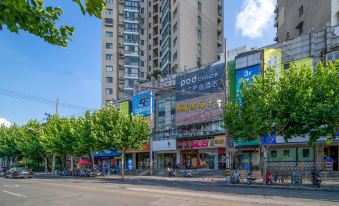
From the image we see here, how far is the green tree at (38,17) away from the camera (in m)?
4.66

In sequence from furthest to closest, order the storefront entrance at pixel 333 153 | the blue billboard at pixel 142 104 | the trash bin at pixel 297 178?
the blue billboard at pixel 142 104, the storefront entrance at pixel 333 153, the trash bin at pixel 297 178

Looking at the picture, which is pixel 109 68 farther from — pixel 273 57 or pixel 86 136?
pixel 273 57

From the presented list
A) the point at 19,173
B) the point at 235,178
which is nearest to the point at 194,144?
the point at 235,178

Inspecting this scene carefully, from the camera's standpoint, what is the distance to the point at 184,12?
6275 cm

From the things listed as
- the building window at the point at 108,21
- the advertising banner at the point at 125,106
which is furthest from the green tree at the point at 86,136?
the building window at the point at 108,21

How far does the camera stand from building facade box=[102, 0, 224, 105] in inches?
2499

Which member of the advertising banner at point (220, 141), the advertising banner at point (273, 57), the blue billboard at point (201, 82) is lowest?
the advertising banner at point (220, 141)

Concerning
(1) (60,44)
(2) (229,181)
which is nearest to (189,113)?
(2) (229,181)

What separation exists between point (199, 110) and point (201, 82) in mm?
3615

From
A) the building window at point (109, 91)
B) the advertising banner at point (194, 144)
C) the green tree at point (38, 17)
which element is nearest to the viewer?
the green tree at point (38, 17)

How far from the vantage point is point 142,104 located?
5725cm

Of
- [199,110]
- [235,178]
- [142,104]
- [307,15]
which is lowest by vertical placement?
[235,178]

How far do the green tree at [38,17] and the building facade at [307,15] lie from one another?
3586 centimetres

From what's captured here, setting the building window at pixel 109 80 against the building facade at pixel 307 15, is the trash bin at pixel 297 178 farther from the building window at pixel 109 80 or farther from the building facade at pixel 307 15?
the building window at pixel 109 80
